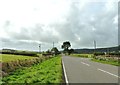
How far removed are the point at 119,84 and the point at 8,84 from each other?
251 inches

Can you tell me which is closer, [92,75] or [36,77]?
[36,77]

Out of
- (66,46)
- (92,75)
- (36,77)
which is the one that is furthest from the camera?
(66,46)

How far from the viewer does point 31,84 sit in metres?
13.0

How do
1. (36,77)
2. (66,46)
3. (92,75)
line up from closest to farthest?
1. (36,77)
2. (92,75)
3. (66,46)

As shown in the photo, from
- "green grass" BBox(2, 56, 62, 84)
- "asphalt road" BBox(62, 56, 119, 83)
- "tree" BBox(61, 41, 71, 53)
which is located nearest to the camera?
"green grass" BBox(2, 56, 62, 84)

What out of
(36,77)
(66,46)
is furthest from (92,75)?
(66,46)

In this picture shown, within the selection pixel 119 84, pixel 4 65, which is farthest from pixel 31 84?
pixel 4 65

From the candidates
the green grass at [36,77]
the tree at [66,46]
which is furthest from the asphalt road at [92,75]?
the tree at [66,46]

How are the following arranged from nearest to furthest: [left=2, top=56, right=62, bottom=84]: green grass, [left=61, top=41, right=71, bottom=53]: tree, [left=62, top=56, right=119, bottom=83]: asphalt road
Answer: [left=2, top=56, right=62, bottom=84]: green grass → [left=62, top=56, right=119, bottom=83]: asphalt road → [left=61, top=41, right=71, bottom=53]: tree

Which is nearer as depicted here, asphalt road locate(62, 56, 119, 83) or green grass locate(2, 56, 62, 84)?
green grass locate(2, 56, 62, 84)

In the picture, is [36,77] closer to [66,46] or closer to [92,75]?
[92,75]

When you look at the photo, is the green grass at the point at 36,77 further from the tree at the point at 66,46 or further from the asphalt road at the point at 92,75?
the tree at the point at 66,46

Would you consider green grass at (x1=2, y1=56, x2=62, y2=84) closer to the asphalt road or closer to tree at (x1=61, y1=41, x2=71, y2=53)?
the asphalt road

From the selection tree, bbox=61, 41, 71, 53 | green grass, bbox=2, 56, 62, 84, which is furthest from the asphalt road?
tree, bbox=61, 41, 71, 53
